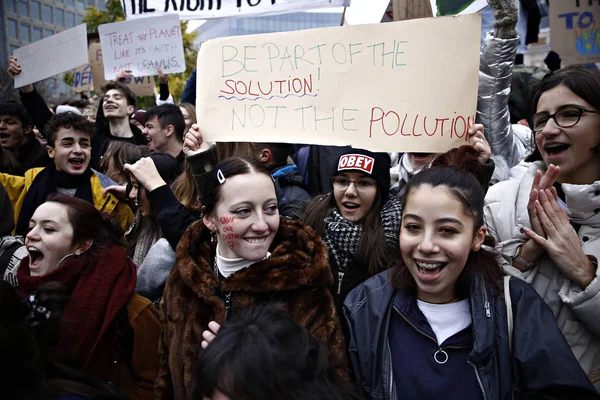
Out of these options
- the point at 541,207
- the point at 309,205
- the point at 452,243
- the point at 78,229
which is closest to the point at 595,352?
the point at 541,207

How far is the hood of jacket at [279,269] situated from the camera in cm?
225

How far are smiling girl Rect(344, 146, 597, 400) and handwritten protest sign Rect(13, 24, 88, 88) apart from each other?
4438 mm

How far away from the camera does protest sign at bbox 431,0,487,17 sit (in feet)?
11.2

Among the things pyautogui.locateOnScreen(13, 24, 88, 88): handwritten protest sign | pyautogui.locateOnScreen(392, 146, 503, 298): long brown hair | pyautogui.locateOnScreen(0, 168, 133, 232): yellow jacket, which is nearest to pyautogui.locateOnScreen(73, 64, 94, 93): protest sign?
pyautogui.locateOnScreen(13, 24, 88, 88): handwritten protest sign

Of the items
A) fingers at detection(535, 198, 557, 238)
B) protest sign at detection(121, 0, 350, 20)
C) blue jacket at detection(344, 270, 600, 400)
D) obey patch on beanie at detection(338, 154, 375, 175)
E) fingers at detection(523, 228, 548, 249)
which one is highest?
protest sign at detection(121, 0, 350, 20)

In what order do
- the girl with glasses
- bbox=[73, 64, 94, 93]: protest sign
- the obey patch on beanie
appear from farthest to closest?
bbox=[73, 64, 94, 93]: protest sign < the obey patch on beanie < the girl with glasses

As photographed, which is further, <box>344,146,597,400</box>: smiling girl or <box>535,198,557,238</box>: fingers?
<box>535,198,557,238</box>: fingers

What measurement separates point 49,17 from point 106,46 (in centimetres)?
3757

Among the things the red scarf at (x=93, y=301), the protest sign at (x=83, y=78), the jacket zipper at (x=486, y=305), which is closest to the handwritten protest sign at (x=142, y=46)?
the protest sign at (x=83, y=78)

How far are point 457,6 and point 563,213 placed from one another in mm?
2010

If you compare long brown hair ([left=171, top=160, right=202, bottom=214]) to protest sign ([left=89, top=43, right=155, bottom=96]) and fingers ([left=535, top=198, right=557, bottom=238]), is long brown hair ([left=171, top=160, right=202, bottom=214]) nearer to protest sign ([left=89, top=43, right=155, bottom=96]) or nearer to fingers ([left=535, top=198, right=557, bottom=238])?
fingers ([left=535, top=198, right=557, bottom=238])

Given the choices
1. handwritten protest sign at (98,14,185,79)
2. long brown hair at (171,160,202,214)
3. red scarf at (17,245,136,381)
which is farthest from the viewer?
handwritten protest sign at (98,14,185,79)

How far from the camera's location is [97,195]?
155 inches

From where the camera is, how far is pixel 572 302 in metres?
2.01
